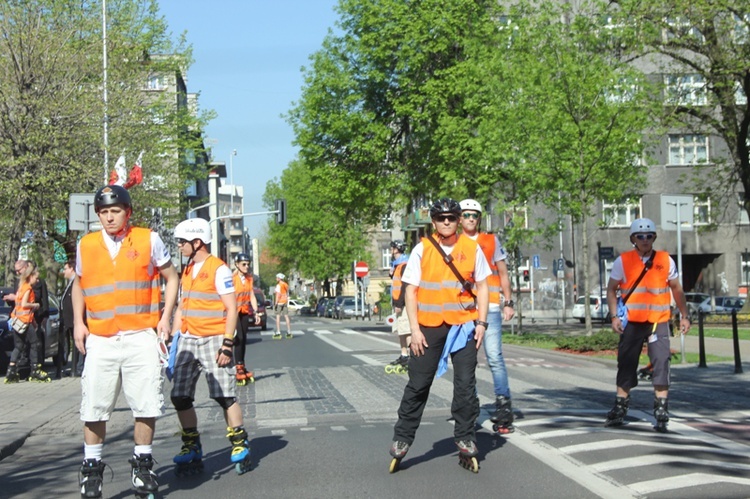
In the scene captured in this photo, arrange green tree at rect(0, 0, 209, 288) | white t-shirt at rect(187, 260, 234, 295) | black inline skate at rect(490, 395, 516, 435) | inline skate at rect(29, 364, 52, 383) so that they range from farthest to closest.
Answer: green tree at rect(0, 0, 209, 288), inline skate at rect(29, 364, 52, 383), black inline skate at rect(490, 395, 516, 435), white t-shirt at rect(187, 260, 234, 295)

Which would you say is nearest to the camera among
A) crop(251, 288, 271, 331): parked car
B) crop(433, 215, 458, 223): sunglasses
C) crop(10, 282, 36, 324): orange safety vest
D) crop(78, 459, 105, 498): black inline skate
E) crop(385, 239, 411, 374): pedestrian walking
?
crop(78, 459, 105, 498): black inline skate

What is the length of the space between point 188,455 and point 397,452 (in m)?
1.52

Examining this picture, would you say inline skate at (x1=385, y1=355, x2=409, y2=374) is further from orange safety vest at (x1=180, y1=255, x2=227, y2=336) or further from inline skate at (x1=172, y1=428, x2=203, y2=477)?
inline skate at (x1=172, y1=428, x2=203, y2=477)

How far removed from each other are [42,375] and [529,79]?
15.2 metres

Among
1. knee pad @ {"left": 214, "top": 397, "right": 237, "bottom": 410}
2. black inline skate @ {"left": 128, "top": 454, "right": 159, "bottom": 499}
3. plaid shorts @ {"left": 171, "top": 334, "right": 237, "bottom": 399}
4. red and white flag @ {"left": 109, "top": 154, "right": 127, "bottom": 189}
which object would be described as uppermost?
red and white flag @ {"left": 109, "top": 154, "right": 127, "bottom": 189}

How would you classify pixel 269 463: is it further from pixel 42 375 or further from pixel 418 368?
pixel 42 375

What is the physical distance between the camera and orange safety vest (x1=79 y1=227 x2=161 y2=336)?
673 cm

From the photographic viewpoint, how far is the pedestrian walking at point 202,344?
778 cm

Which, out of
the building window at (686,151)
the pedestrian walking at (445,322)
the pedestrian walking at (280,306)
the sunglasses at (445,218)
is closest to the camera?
the pedestrian walking at (445,322)

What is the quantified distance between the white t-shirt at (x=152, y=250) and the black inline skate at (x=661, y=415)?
4.60 metres

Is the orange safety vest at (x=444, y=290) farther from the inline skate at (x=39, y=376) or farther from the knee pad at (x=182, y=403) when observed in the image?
the inline skate at (x=39, y=376)

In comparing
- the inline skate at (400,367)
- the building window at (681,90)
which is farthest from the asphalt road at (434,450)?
the building window at (681,90)

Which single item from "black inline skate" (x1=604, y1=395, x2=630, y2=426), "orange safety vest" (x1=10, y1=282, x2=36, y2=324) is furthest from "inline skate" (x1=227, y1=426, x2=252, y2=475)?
"orange safety vest" (x1=10, y1=282, x2=36, y2=324)

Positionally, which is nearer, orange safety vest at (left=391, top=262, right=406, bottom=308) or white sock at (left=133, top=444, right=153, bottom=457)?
white sock at (left=133, top=444, right=153, bottom=457)
